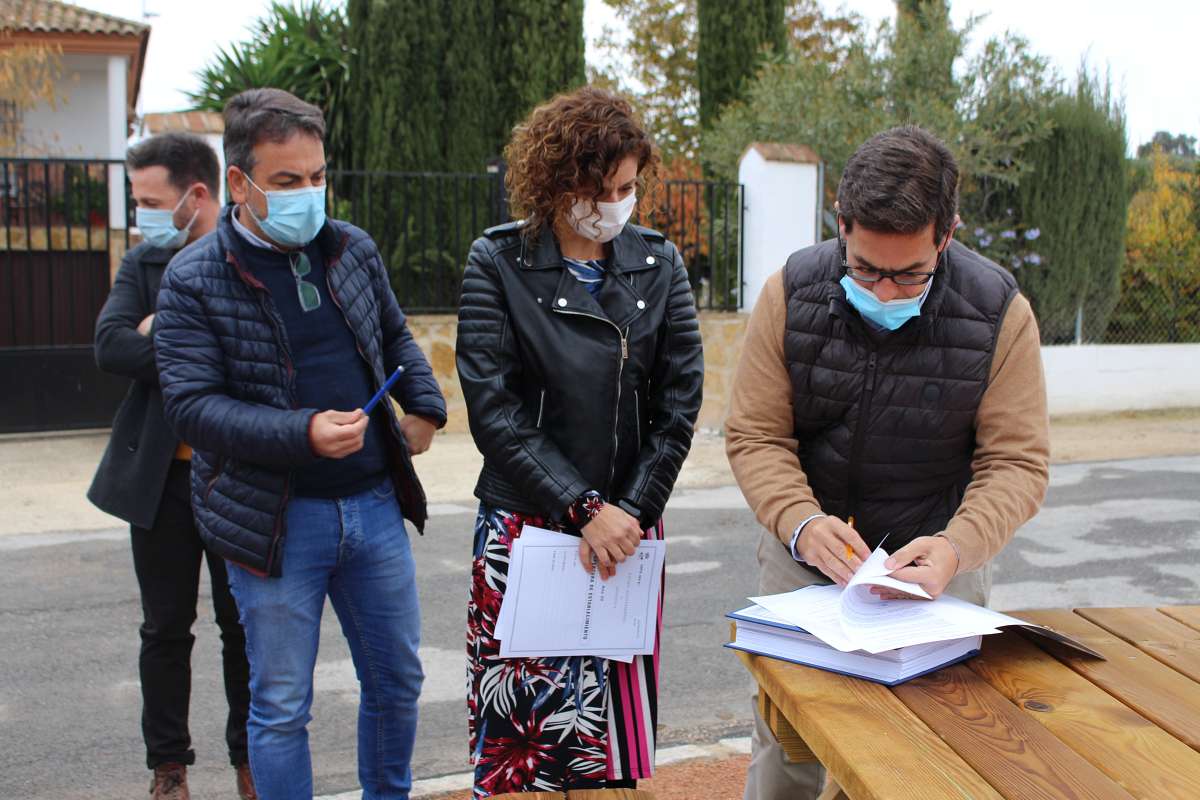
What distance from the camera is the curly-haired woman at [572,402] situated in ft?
8.50

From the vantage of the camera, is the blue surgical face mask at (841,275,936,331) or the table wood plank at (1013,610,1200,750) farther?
the blue surgical face mask at (841,275,936,331)

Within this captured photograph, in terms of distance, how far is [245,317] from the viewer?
265cm

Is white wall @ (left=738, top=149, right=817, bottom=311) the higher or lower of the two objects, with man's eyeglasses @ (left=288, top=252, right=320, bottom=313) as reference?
higher

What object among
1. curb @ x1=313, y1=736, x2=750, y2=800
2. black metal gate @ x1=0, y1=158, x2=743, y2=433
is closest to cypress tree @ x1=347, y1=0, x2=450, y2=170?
black metal gate @ x1=0, y1=158, x2=743, y2=433

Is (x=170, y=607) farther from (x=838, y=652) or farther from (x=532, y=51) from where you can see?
(x=532, y=51)

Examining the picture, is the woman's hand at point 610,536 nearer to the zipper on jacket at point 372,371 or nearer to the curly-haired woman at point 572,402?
the curly-haired woman at point 572,402

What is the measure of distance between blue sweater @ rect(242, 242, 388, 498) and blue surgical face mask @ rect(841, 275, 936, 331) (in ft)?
3.83

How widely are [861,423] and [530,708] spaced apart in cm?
101

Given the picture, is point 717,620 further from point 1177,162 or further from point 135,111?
point 135,111

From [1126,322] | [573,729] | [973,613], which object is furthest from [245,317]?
[1126,322]

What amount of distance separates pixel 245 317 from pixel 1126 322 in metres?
12.4

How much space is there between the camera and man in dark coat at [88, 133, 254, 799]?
10.3 ft

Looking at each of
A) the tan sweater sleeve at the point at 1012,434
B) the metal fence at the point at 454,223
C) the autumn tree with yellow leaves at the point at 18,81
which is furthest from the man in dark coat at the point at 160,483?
the autumn tree with yellow leaves at the point at 18,81

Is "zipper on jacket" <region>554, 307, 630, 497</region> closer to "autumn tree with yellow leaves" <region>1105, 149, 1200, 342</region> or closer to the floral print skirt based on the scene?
the floral print skirt
